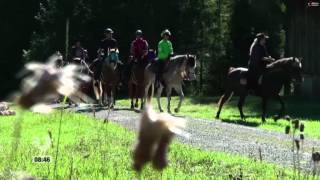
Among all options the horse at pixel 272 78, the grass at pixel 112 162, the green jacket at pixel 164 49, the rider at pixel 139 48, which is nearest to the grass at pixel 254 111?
the horse at pixel 272 78

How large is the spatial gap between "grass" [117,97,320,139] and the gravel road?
52.2 inches

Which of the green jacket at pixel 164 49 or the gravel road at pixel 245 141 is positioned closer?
the gravel road at pixel 245 141

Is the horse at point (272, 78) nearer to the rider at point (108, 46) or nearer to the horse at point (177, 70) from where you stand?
the horse at point (177, 70)

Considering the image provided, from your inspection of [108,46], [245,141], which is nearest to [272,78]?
[108,46]

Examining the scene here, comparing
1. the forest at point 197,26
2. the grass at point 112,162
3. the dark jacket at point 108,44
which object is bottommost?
the grass at point 112,162

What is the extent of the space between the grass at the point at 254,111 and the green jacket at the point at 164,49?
1.98 metres

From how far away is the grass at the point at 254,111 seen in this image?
59.2ft

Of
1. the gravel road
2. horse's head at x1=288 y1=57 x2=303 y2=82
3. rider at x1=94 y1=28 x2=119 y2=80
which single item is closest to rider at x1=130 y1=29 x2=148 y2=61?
rider at x1=94 y1=28 x2=119 y2=80

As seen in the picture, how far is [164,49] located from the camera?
21625 mm

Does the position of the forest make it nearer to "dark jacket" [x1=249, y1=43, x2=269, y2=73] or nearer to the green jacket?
the green jacket

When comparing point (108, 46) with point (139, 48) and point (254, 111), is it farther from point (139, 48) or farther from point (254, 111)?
point (254, 111)

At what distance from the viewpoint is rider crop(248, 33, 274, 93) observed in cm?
1925

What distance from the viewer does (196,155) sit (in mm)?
9961

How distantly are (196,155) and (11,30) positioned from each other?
4639 cm
